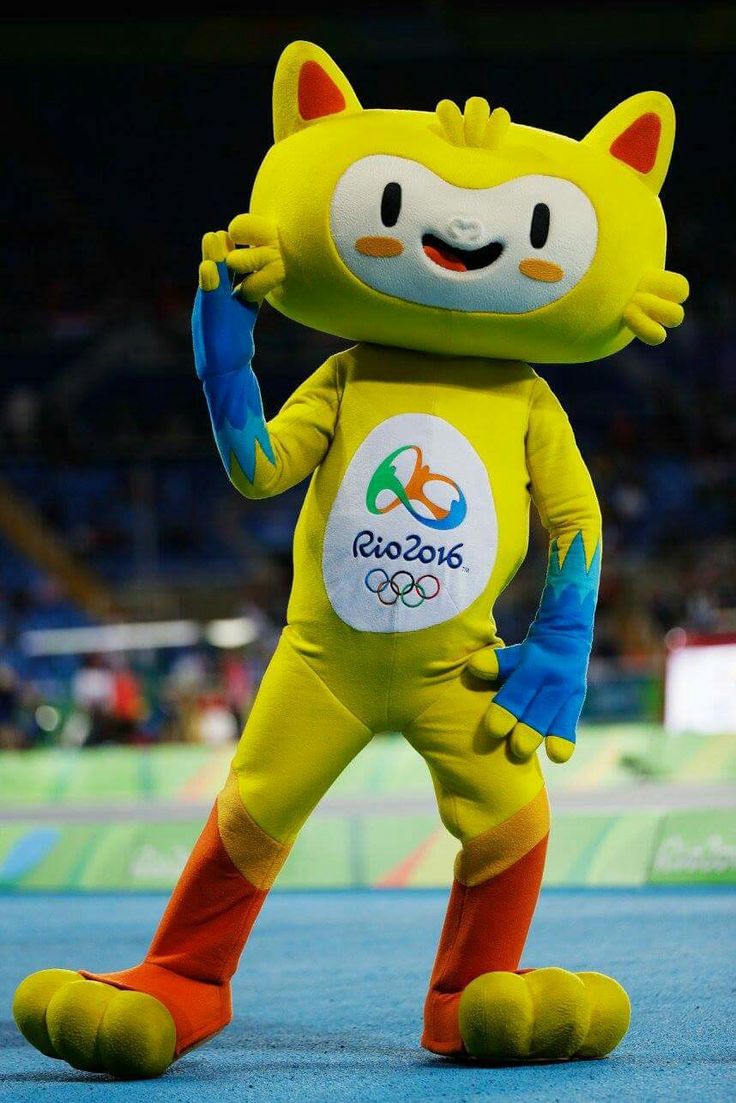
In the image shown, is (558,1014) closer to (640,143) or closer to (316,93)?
(640,143)

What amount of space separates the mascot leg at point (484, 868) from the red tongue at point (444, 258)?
769mm

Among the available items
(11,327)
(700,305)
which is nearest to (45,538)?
(11,327)

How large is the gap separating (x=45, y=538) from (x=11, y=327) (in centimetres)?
273

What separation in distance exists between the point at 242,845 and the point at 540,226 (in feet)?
4.19

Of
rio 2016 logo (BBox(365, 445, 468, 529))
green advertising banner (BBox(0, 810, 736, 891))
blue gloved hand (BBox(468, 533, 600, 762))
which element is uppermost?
rio 2016 logo (BBox(365, 445, 468, 529))

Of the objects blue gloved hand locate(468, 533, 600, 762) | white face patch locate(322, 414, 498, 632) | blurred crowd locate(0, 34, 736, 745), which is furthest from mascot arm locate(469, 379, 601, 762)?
blurred crowd locate(0, 34, 736, 745)

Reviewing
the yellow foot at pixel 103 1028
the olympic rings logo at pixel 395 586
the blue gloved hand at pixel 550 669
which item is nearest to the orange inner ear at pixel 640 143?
the blue gloved hand at pixel 550 669

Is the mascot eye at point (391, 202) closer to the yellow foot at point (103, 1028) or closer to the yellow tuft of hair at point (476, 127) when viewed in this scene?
the yellow tuft of hair at point (476, 127)

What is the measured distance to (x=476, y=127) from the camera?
2.92m

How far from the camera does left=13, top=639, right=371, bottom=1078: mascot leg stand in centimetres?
284

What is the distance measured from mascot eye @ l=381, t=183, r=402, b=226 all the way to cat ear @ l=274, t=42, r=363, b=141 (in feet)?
0.89

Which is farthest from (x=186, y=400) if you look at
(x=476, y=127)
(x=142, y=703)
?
(x=476, y=127)

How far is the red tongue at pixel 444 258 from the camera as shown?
2.86 meters

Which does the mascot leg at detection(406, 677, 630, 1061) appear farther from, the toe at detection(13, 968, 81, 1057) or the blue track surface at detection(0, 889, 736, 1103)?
the toe at detection(13, 968, 81, 1057)
